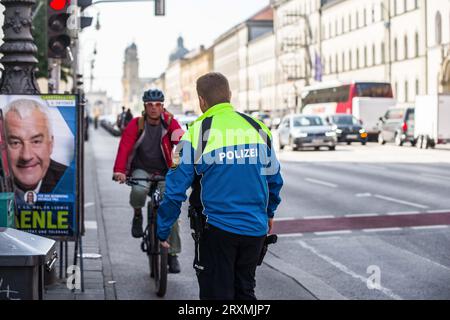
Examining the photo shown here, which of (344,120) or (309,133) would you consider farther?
(344,120)

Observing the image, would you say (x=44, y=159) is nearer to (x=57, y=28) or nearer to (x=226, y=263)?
(x=226, y=263)

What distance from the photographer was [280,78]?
12619 cm

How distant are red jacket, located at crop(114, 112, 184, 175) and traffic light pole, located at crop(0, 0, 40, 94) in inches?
36.5

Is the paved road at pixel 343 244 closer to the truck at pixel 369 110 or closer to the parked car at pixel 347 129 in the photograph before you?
the parked car at pixel 347 129

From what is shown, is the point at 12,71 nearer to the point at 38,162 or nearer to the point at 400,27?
the point at 38,162

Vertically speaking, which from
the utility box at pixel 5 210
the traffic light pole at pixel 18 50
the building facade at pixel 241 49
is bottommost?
the utility box at pixel 5 210

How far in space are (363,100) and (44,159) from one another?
54.2 meters

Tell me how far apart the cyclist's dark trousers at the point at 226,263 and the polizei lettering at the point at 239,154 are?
15.3 inches

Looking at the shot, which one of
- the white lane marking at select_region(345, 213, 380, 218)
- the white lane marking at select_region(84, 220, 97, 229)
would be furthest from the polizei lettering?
the white lane marking at select_region(345, 213, 380, 218)

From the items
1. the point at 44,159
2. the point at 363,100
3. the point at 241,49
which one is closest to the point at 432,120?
the point at 363,100

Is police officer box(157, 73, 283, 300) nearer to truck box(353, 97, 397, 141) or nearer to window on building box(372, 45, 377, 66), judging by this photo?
truck box(353, 97, 397, 141)

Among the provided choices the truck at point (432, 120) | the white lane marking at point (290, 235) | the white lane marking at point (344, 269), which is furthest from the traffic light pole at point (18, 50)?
the truck at point (432, 120)

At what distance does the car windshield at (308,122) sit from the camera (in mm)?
44594

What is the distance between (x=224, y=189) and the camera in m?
5.68
